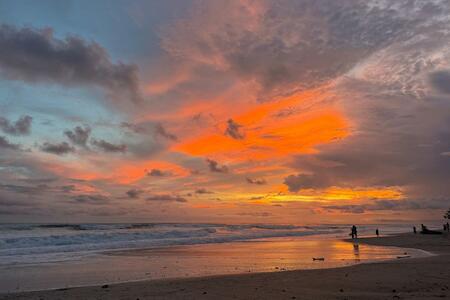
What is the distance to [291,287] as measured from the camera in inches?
496

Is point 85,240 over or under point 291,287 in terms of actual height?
over

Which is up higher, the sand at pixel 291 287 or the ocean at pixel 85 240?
the ocean at pixel 85 240

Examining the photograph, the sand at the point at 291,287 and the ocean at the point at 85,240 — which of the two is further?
the ocean at the point at 85,240

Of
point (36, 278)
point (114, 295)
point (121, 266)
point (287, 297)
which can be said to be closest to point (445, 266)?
point (287, 297)

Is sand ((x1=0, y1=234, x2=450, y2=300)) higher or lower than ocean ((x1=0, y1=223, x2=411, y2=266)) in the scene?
lower

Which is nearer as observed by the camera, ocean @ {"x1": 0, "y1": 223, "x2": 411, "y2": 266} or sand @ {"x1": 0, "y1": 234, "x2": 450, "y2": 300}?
sand @ {"x1": 0, "y1": 234, "x2": 450, "y2": 300}

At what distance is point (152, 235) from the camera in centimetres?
5469

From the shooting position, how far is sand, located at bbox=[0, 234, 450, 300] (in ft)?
37.2

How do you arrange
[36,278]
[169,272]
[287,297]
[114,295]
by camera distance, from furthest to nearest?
[169,272]
[36,278]
[114,295]
[287,297]

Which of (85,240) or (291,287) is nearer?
(291,287)

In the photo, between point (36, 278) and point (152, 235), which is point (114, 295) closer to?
point (36, 278)

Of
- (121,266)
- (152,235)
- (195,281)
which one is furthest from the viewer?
(152,235)

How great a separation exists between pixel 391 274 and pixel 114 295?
10180 millimetres

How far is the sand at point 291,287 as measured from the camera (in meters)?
11.3
